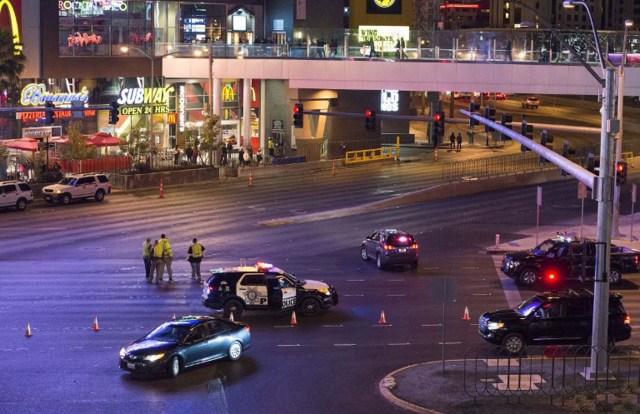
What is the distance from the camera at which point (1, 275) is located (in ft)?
123

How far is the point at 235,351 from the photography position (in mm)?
26594

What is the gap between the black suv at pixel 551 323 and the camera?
1099 inches

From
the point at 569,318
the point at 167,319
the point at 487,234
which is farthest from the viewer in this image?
the point at 487,234

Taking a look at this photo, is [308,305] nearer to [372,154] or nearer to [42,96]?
[42,96]

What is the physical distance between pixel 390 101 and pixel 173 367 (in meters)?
73.4

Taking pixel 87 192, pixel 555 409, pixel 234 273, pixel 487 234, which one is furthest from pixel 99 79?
pixel 555 409

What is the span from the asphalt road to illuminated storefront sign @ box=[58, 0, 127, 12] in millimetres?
17245

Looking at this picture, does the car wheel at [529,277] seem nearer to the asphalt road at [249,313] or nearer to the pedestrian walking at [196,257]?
the asphalt road at [249,313]

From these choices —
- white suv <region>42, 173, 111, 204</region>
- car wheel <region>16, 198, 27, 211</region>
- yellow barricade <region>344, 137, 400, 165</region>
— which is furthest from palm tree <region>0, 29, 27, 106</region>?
yellow barricade <region>344, 137, 400, 165</region>

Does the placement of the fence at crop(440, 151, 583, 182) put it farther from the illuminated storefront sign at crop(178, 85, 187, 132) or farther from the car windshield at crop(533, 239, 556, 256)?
the car windshield at crop(533, 239, 556, 256)

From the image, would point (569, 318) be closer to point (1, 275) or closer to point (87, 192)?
point (1, 275)

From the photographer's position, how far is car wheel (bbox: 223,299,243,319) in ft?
103

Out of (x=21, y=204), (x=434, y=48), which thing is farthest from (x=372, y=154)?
(x=21, y=204)

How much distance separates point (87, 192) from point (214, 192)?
7.59 metres
